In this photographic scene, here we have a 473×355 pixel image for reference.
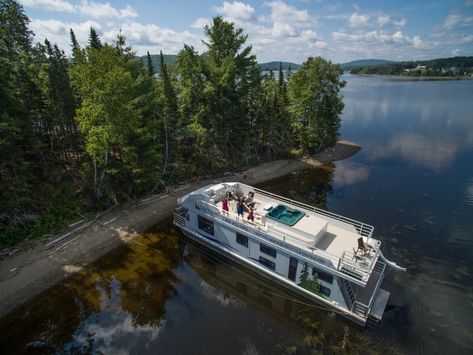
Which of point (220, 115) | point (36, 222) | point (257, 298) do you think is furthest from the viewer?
point (220, 115)

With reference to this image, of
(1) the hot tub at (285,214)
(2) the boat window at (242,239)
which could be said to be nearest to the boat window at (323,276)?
(1) the hot tub at (285,214)

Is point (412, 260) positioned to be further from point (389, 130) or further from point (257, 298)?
point (389, 130)

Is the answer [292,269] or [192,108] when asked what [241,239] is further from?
[192,108]

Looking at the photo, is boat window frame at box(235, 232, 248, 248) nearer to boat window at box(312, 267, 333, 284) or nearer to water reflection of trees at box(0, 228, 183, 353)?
boat window at box(312, 267, 333, 284)

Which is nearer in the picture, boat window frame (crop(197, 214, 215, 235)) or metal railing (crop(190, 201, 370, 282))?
metal railing (crop(190, 201, 370, 282))

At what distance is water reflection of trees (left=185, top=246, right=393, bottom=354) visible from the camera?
1324cm

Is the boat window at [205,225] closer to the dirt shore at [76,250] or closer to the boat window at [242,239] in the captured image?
the boat window at [242,239]

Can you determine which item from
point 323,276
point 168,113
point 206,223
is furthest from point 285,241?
point 168,113

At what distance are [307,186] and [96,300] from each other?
24.0 meters

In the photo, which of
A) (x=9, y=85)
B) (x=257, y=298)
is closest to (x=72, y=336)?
(x=257, y=298)

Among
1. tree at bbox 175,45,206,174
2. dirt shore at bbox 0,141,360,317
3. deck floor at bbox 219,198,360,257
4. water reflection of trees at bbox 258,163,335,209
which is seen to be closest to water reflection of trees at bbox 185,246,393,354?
deck floor at bbox 219,198,360,257

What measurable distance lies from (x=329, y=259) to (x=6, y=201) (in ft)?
72.3

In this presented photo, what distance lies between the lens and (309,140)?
4156 cm

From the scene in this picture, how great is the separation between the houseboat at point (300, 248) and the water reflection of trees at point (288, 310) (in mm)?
540
